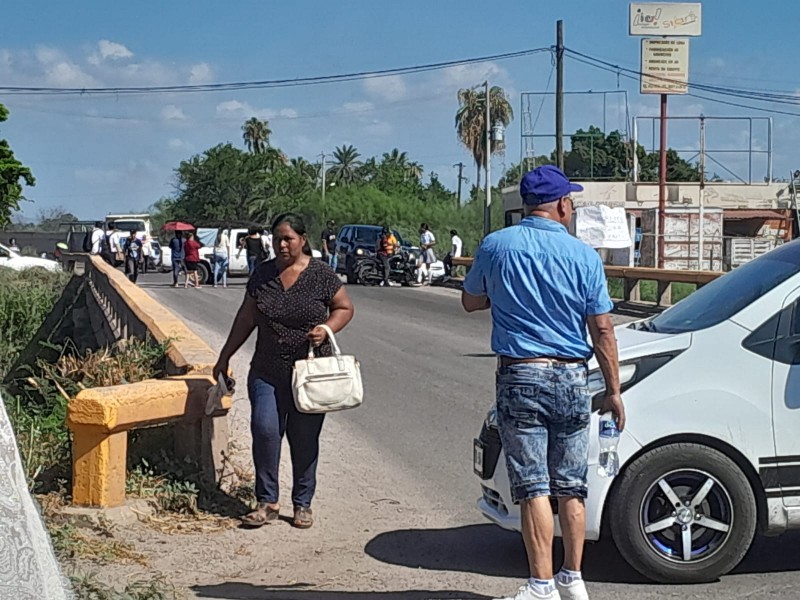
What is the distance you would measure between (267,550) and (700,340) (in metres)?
2.61

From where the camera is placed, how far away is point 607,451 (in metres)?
5.48

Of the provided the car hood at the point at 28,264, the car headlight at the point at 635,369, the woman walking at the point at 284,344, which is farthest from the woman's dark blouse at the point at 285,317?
the car hood at the point at 28,264

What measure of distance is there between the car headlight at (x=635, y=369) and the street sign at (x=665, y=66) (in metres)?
Answer: 38.4

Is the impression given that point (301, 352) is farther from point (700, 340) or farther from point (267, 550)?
point (700, 340)

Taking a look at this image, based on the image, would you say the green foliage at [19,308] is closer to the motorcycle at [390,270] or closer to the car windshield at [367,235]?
the motorcycle at [390,270]

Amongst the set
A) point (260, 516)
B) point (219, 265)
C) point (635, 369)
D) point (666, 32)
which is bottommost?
point (260, 516)

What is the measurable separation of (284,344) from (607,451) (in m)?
2.11

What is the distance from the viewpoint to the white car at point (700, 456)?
5.59 meters

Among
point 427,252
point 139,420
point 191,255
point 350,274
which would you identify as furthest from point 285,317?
point 427,252

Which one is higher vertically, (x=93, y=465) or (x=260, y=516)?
(x=93, y=465)

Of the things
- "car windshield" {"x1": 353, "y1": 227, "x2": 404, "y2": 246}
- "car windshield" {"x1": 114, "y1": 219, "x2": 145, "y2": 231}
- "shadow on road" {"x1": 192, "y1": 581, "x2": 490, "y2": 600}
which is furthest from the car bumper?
"car windshield" {"x1": 114, "y1": 219, "x2": 145, "y2": 231}

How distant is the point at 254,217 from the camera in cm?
8431

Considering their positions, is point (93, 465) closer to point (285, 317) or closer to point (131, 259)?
point (285, 317)

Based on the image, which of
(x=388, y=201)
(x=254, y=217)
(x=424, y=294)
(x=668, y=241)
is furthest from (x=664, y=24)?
(x=254, y=217)
